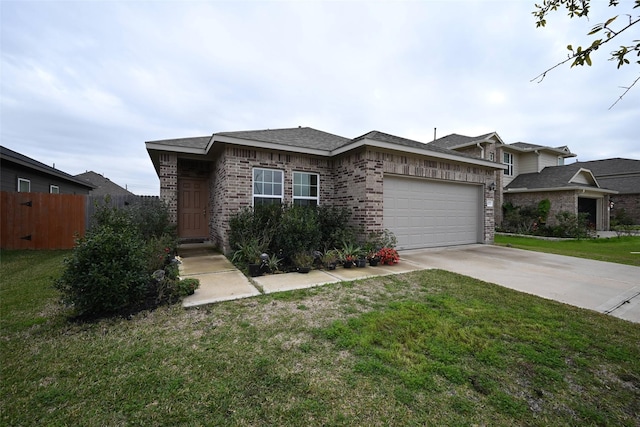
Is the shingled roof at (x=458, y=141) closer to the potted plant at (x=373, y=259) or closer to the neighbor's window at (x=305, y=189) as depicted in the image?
the neighbor's window at (x=305, y=189)

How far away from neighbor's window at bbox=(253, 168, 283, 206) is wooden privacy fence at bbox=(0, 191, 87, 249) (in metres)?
6.62

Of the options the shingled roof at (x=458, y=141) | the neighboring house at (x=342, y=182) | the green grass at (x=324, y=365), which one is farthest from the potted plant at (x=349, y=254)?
the shingled roof at (x=458, y=141)

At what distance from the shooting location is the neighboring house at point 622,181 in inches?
778

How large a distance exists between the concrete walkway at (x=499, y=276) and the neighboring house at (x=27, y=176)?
7992 millimetres

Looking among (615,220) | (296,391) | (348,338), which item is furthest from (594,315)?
(615,220)

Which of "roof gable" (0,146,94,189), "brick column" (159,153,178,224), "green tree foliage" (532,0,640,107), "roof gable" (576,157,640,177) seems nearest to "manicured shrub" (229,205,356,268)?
"brick column" (159,153,178,224)

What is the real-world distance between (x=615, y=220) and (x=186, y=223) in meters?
28.5

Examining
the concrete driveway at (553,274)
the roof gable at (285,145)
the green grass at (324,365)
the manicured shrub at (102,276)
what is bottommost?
the green grass at (324,365)

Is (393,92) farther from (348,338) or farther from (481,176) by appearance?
(348,338)

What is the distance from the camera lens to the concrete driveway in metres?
3.98

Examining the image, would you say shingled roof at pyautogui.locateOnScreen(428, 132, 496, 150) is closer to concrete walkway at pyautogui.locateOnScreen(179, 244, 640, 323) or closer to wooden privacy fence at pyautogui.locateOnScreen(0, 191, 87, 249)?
concrete walkway at pyautogui.locateOnScreen(179, 244, 640, 323)

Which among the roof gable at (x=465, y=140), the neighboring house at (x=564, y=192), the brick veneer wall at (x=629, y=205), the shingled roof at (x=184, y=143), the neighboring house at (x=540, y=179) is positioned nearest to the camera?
the shingled roof at (x=184, y=143)

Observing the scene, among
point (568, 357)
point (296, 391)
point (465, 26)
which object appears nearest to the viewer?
point (296, 391)

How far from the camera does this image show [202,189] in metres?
9.91
